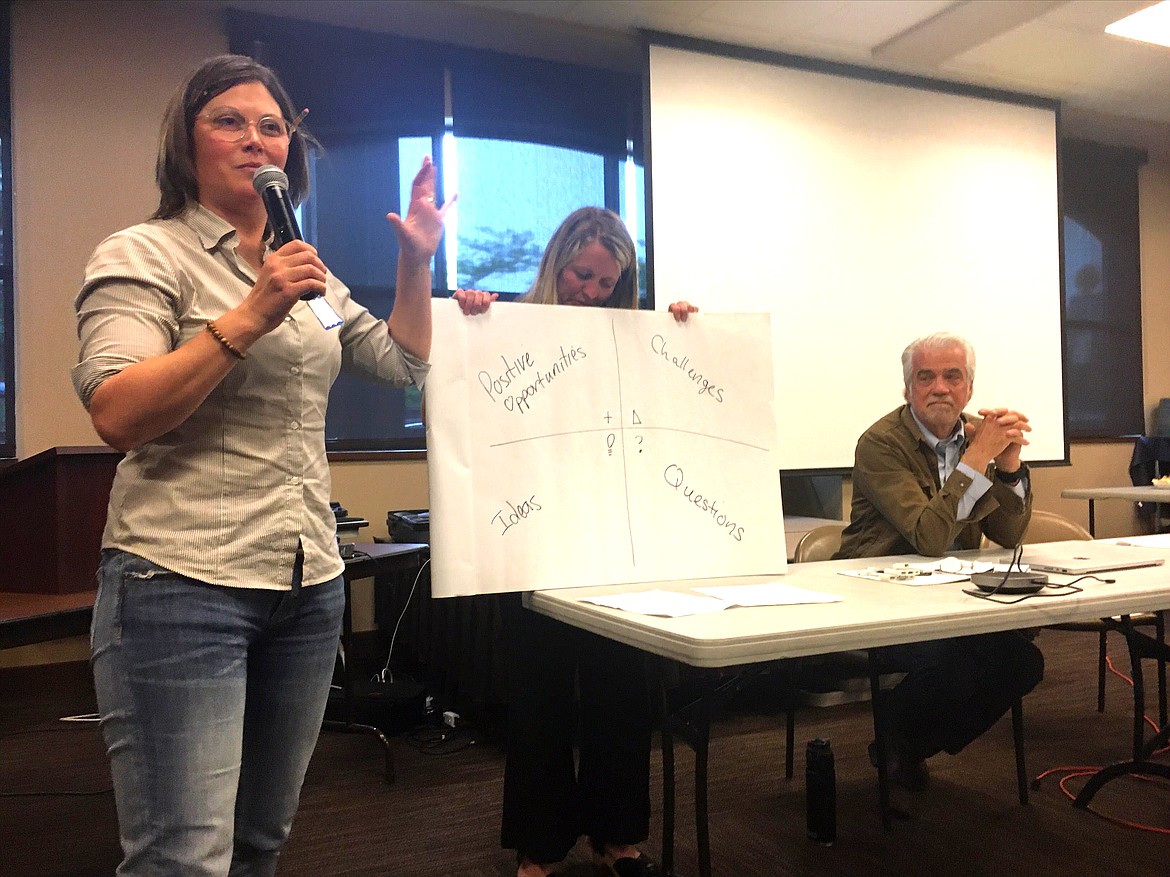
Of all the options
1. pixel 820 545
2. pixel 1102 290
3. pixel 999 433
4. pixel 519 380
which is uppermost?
pixel 1102 290

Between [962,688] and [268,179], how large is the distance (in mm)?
1963

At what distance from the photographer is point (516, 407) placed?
5.26 feet

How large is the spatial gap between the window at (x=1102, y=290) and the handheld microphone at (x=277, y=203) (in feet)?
19.3

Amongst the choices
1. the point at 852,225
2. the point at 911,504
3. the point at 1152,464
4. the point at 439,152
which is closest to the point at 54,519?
the point at 911,504

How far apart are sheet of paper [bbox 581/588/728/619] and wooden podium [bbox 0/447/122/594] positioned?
5.04 feet

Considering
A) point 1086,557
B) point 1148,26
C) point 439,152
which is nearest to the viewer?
point 1086,557

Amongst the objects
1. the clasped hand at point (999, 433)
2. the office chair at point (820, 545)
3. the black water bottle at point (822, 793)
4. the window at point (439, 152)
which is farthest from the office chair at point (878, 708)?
the window at point (439, 152)

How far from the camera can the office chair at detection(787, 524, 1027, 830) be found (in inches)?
85.3

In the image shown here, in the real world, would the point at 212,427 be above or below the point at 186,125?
below

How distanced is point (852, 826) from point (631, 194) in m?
3.35

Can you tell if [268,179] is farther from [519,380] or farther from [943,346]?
[943,346]

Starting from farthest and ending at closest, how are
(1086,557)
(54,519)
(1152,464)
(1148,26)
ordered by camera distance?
(1152,464)
(1148,26)
(54,519)
(1086,557)

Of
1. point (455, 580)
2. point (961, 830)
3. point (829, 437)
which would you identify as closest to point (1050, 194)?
point (829, 437)

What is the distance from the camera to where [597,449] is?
1658 millimetres
